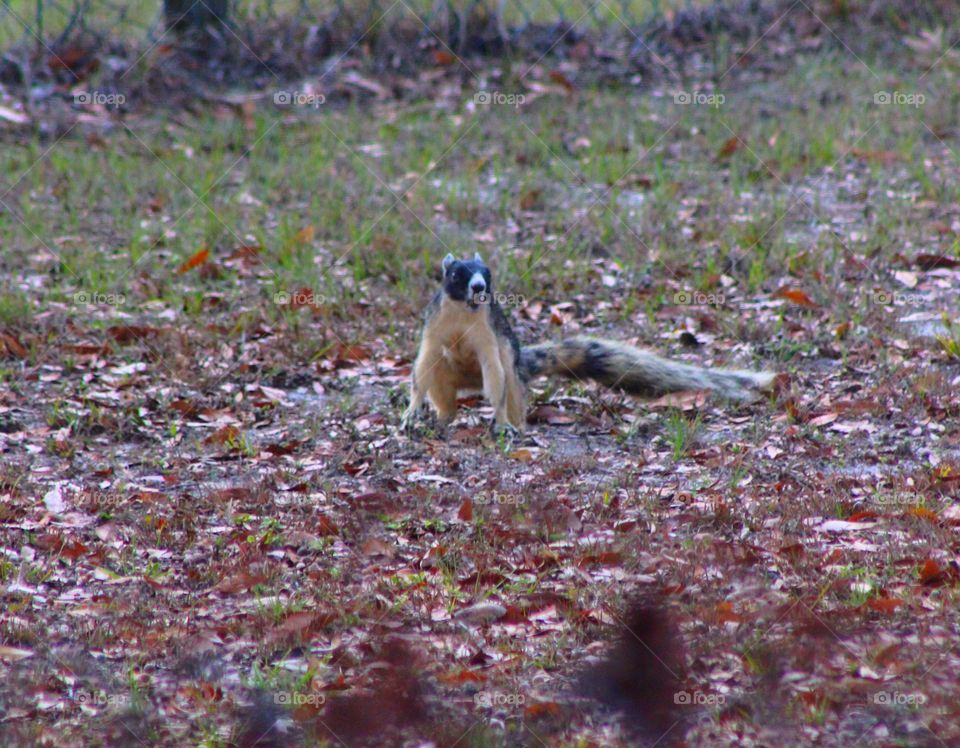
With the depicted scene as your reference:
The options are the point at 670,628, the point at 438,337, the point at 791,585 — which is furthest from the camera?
the point at 438,337

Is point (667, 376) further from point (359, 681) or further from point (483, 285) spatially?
point (359, 681)

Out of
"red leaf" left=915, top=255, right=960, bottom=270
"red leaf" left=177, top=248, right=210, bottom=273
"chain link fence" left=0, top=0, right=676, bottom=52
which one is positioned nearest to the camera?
"red leaf" left=915, top=255, right=960, bottom=270

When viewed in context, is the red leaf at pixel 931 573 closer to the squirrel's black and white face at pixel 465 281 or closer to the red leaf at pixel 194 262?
the squirrel's black and white face at pixel 465 281

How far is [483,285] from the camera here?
6.32 meters

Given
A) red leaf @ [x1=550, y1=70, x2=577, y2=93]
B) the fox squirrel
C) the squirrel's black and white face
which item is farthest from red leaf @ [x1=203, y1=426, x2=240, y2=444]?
red leaf @ [x1=550, y1=70, x2=577, y2=93]

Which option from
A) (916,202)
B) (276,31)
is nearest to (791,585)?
(916,202)

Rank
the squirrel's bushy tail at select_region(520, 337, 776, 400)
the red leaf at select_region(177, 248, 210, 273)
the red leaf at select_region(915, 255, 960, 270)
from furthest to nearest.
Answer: the red leaf at select_region(177, 248, 210, 273), the red leaf at select_region(915, 255, 960, 270), the squirrel's bushy tail at select_region(520, 337, 776, 400)

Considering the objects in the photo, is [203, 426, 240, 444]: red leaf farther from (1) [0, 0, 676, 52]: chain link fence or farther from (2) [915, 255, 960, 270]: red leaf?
(1) [0, 0, 676, 52]: chain link fence

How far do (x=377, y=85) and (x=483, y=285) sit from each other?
7.81 m

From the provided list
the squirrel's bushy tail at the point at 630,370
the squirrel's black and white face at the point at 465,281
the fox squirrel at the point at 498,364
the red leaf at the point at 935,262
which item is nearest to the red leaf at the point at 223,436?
the fox squirrel at the point at 498,364

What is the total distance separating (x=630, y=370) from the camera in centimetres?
718

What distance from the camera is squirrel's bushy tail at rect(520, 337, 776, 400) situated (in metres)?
7.11

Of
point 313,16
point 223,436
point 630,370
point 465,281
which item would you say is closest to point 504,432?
point 465,281

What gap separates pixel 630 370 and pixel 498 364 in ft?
2.97
